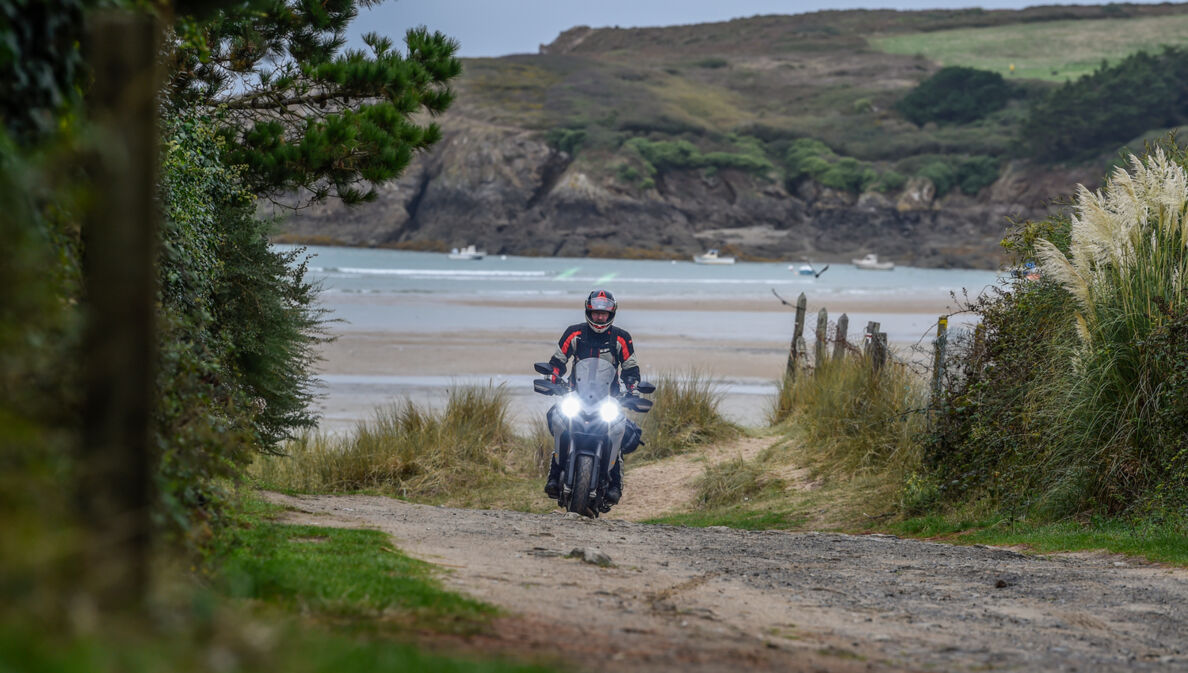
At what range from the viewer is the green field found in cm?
14875

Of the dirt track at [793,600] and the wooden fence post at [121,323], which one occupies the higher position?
the wooden fence post at [121,323]

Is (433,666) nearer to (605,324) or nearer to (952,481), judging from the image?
(605,324)

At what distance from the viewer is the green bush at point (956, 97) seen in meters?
126

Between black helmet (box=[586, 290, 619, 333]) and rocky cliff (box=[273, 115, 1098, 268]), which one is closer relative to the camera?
black helmet (box=[586, 290, 619, 333])

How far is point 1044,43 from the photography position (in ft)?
528

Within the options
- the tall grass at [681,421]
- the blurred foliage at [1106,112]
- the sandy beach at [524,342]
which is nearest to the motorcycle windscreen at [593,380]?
the sandy beach at [524,342]

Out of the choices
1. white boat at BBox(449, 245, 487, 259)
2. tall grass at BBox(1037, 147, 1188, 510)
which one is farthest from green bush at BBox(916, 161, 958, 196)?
tall grass at BBox(1037, 147, 1188, 510)

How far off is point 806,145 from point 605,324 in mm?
108523

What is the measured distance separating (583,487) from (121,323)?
28.6ft

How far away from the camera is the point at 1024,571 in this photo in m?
8.16

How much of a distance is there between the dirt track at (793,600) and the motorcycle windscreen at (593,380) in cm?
135

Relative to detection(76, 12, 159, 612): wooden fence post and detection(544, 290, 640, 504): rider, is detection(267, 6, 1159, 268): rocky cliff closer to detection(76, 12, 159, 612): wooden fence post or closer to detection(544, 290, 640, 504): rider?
detection(544, 290, 640, 504): rider

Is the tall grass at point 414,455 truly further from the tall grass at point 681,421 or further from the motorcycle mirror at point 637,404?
the motorcycle mirror at point 637,404

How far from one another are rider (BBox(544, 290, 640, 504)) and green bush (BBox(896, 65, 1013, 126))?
12154 centimetres
